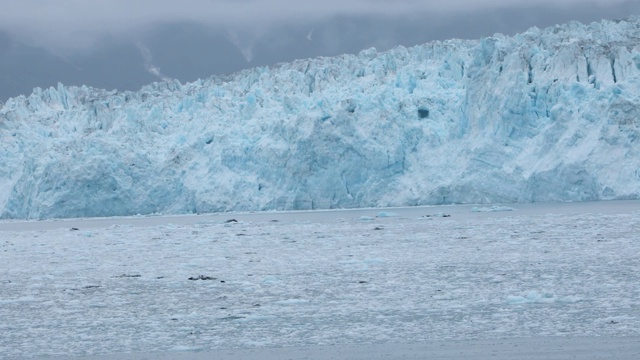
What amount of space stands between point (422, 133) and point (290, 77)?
6628 mm

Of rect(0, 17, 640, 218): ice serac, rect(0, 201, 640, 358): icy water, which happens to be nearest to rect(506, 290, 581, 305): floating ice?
rect(0, 201, 640, 358): icy water

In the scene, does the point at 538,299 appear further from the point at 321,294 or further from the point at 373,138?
the point at 373,138

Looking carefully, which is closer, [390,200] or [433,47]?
[390,200]

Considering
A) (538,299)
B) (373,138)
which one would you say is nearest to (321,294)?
(538,299)

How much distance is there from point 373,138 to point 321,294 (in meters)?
17.2

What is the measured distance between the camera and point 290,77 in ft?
91.3

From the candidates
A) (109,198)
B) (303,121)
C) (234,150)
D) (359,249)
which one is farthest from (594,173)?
(109,198)

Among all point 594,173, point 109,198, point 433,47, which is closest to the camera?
point 594,173

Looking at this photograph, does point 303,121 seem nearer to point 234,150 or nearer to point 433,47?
point 234,150

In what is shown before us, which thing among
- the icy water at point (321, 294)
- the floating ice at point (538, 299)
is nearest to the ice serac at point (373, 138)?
the icy water at point (321, 294)

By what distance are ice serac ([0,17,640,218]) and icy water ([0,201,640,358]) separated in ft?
33.9

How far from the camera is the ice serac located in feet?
67.7

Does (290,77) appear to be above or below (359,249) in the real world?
above

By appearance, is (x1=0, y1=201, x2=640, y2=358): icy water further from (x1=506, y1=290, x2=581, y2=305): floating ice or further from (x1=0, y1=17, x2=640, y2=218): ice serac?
(x1=0, y1=17, x2=640, y2=218): ice serac
